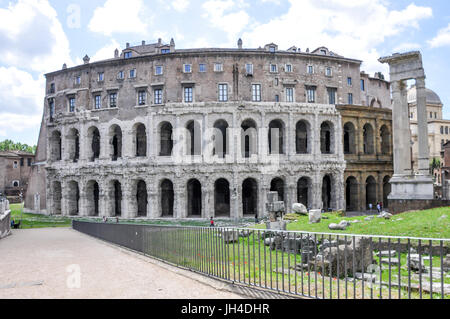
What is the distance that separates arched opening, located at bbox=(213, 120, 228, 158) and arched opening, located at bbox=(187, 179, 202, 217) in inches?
168

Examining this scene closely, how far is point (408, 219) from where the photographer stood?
56.9ft

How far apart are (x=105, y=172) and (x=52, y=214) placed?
9.62 m

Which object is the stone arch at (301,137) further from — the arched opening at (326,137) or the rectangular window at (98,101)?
the rectangular window at (98,101)

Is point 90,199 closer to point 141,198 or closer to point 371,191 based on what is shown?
point 141,198

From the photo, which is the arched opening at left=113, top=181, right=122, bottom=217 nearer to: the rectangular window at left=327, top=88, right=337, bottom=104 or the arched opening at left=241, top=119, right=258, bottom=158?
the arched opening at left=241, top=119, right=258, bottom=158

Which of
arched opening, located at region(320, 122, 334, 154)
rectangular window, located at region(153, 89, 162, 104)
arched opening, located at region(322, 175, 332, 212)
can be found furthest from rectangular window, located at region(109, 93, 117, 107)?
arched opening, located at region(322, 175, 332, 212)

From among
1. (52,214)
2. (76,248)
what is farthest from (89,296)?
(52,214)

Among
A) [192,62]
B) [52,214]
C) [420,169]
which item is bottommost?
[52,214]

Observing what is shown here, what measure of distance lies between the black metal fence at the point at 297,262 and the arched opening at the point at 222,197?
2416cm

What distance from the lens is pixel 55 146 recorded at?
42000mm

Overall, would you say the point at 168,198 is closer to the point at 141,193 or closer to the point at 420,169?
the point at 141,193

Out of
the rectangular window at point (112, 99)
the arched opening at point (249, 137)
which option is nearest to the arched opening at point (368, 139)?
the arched opening at point (249, 137)

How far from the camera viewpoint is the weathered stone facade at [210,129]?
34000 millimetres
